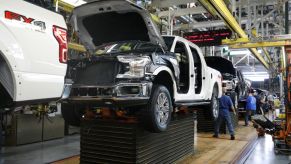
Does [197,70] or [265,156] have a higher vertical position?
[197,70]

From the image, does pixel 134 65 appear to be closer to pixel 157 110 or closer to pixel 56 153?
pixel 157 110

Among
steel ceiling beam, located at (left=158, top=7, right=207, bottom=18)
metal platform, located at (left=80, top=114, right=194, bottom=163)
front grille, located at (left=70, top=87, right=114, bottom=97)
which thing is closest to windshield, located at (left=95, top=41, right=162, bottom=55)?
front grille, located at (left=70, top=87, right=114, bottom=97)

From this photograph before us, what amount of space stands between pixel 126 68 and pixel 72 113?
165 cm

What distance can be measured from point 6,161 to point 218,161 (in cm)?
471

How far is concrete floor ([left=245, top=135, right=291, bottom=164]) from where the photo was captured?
6.98 m

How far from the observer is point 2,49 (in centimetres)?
254

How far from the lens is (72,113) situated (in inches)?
206

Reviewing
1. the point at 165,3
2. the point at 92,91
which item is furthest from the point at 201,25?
the point at 92,91

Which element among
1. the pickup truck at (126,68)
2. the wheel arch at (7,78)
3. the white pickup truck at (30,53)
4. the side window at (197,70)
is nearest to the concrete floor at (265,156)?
the side window at (197,70)

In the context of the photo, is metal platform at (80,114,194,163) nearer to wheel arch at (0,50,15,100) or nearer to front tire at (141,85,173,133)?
front tire at (141,85,173,133)

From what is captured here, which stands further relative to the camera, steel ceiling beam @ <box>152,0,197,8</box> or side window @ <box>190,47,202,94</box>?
steel ceiling beam @ <box>152,0,197,8</box>

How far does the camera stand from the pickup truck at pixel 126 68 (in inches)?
162

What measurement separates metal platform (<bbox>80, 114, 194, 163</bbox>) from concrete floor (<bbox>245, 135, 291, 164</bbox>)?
2.27 metres

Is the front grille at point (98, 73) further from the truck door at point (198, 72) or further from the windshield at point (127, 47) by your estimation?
the truck door at point (198, 72)
